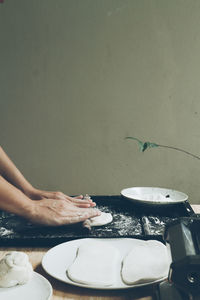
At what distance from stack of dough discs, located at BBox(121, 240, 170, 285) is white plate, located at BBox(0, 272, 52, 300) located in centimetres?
18

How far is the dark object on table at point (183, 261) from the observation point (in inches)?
24.3

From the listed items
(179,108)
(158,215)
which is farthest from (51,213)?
(179,108)

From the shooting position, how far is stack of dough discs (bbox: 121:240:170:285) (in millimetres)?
769

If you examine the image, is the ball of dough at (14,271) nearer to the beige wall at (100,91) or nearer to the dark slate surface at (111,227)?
the dark slate surface at (111,227)

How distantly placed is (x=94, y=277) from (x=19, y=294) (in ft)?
0.57

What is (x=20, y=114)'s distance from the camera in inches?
119

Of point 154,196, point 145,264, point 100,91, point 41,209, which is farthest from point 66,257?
point 100,91

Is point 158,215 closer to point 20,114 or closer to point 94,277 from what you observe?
point 94,277

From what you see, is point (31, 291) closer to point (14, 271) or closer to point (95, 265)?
point (14, 271)

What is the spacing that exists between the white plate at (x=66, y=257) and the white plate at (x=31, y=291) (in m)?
0.04

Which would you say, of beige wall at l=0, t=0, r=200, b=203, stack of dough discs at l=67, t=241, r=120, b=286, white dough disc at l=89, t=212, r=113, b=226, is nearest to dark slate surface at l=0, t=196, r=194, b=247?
white dough disc at l=89, t=212, r=113, b=226

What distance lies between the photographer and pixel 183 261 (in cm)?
62

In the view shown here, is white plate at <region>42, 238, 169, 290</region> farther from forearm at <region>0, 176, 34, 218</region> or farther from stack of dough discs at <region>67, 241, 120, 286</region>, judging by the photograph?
forearm at <region>0, 176, 34, 218</region>

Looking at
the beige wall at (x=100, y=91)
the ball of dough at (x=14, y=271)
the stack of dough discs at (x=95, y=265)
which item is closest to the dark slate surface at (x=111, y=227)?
the stack of dough discs at (x=95, y=265)
